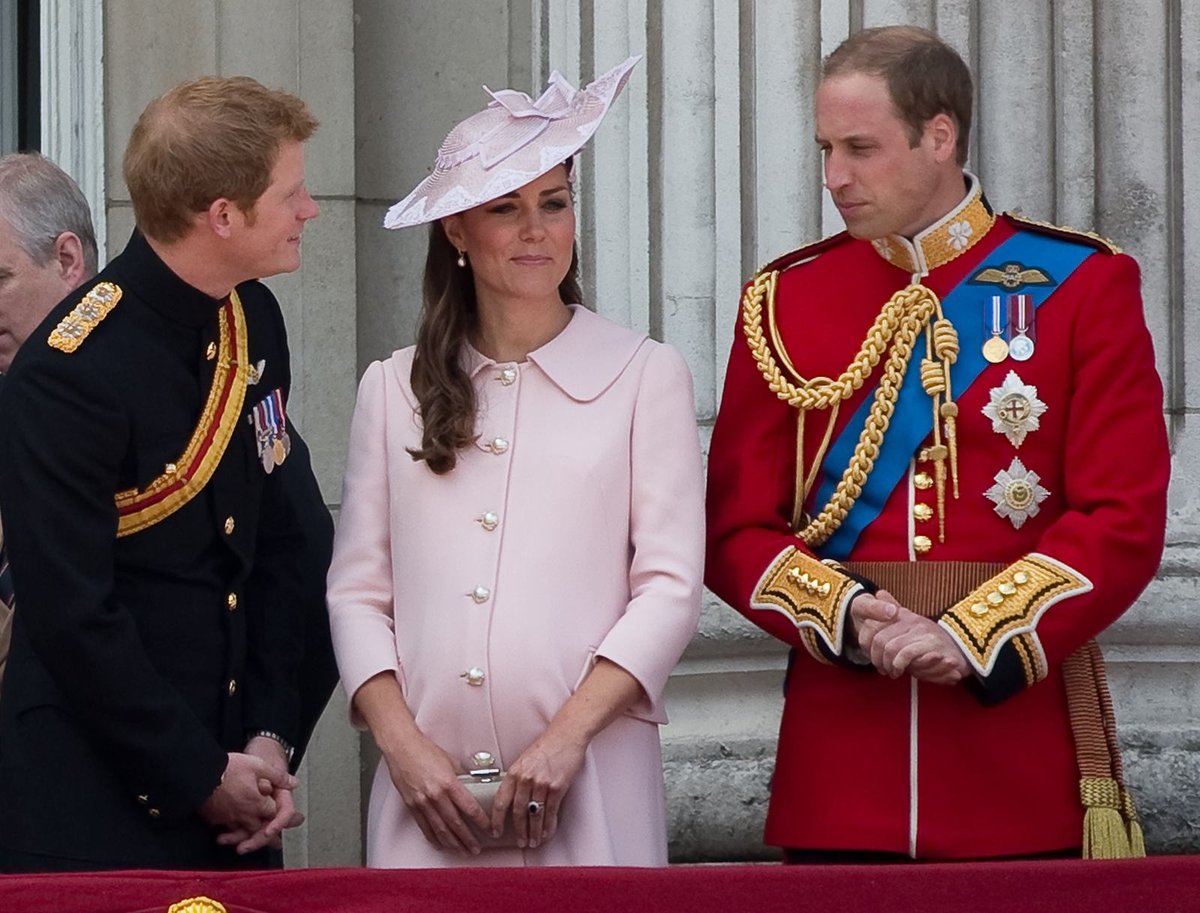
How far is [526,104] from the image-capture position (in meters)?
3.56

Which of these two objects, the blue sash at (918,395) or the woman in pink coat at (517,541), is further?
the blue sash at (918,395)

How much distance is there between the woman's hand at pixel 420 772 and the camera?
3270 mm

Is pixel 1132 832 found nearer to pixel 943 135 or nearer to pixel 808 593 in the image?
pixel 808 593

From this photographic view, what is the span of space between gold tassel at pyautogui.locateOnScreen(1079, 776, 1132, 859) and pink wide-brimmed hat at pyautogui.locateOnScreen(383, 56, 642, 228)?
116 centimetres

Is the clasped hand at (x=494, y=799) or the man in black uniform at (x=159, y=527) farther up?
the man in black uniform at (x=159, y=527)

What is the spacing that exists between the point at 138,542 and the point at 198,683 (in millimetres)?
219

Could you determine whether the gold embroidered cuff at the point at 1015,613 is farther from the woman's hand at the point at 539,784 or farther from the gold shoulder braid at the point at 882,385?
the woman's hand at the point at 539,784

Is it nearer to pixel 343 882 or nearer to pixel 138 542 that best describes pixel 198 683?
pixel 138 542

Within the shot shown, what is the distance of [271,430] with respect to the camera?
3.56 meters

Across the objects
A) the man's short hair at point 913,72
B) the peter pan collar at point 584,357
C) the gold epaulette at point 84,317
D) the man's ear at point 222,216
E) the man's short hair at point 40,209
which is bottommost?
the peter pan collar at point 584,357

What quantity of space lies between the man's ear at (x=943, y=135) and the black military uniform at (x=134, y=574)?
1041 mm

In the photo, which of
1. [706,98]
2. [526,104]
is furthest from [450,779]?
[706,98]

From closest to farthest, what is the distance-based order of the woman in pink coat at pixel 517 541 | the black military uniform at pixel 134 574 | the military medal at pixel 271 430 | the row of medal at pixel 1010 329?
1. the black military uniform at pixel 134 574
2. the woman in pink coat at pixel 517 541
3. the row of medal at pixel 1010 329
4. the military medal at pixel 271 430

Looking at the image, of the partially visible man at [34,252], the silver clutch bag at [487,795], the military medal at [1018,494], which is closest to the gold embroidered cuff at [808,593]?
the military medal at [1018,494]
